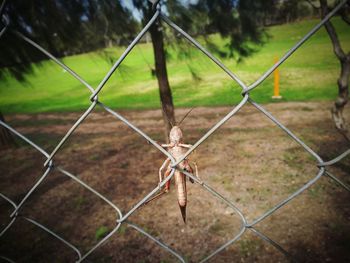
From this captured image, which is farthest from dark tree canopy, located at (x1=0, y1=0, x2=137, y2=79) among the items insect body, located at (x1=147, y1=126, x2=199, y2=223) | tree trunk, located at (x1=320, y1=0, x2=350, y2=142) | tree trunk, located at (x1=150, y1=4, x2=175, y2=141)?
tree trunk, located at (x1=320, y1=0, x2=350, y2=142)

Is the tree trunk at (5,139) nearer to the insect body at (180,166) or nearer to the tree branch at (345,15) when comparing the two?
the insect body at (180,166)

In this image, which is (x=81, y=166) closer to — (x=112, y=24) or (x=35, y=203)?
(x=35, y=203)

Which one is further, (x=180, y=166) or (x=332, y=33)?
(x=332, y=33)

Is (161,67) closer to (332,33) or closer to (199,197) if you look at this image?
(199,197)

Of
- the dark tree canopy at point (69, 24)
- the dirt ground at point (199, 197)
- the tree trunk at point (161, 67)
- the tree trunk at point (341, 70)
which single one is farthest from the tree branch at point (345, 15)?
the dark tree canopy at point (69, 24)

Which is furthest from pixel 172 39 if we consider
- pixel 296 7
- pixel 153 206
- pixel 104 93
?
pixel 104 93

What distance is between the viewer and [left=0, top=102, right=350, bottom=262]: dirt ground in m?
2.77

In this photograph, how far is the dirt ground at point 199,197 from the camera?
2.77 m

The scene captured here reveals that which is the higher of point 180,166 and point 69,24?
point 69,24

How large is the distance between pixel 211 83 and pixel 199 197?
299 inches

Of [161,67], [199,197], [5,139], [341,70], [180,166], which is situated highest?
[180,166]

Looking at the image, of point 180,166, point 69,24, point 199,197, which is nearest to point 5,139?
point 69,24

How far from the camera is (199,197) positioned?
11.8ft

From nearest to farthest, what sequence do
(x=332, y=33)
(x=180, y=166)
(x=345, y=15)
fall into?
(x=180, y=166), (x=345, y=15), (x=332, y=33)
